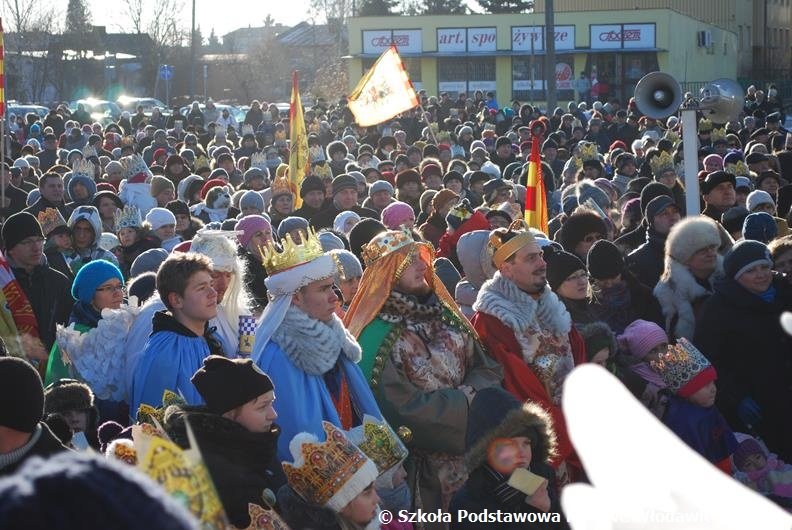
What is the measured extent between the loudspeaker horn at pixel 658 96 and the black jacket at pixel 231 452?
538 cm

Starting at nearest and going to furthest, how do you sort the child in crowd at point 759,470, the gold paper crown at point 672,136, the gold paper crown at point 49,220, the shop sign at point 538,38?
the child in crowd at point 759,470
the gold paper crown at point 49,220
the gold paper crown at point 672,136
the shop sign at point 538,38

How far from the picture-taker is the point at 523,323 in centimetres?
570

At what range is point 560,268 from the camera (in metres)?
6.42

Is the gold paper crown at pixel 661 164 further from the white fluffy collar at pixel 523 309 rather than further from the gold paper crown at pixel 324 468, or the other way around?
the gold paper crown at pixel 324 468

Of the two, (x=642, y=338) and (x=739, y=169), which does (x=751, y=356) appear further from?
(x=739, y=169)

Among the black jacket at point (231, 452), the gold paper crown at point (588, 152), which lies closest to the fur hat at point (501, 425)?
the black jacket at point (231, 452)

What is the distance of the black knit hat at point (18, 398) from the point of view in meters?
3.64

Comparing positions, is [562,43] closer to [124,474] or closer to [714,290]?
[714,290]

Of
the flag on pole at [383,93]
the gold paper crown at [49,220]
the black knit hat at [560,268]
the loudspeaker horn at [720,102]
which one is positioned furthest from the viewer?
the flag on pole at [383,93]

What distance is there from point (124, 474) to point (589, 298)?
548 cm

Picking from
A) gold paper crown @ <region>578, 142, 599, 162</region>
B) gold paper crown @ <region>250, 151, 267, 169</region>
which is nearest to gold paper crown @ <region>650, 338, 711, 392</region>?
gold paper crown @ <region>578, 142, 599, 162</region>

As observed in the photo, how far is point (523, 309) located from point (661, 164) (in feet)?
27.7

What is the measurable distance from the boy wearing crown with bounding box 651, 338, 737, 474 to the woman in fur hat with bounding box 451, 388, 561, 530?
5.51 feet

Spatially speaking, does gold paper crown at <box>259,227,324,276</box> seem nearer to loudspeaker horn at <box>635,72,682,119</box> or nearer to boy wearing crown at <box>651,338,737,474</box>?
boy wearing crown at <box>651,338,737,474</box>
